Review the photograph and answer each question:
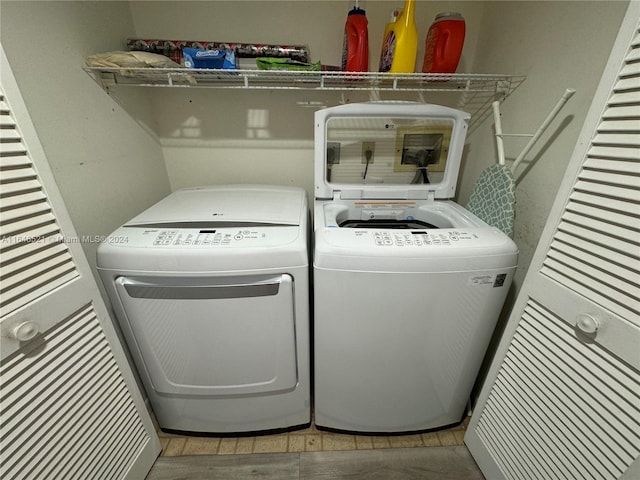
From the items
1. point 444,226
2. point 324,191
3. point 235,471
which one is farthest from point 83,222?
point 444,226

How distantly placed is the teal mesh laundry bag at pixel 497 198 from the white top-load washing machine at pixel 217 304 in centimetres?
84

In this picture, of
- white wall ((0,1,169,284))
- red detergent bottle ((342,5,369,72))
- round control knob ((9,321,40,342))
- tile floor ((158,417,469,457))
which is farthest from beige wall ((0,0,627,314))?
tile floor ((158,417,469,457))

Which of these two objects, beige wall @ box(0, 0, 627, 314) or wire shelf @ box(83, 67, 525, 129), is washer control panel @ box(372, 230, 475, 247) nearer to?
beige wall @ box(0, 0, 627, 314)

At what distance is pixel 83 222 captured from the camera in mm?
1042

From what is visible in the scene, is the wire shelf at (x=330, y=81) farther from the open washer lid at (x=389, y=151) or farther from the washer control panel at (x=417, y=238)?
the washer control panel at (x=417, y=238)

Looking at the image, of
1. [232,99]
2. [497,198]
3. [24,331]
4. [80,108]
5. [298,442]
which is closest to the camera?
[24,331]

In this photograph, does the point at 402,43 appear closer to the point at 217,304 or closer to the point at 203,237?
the point at 203,237

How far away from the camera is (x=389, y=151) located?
1.48 metres

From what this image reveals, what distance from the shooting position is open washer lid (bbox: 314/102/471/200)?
3.99 ft

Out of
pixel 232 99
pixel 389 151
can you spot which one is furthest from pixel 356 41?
pixel 232 99

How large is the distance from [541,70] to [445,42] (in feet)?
1.35

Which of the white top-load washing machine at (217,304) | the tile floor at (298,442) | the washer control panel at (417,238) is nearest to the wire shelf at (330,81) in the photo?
the white top-load washing machine at (217,304)

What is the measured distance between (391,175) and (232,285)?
3.52 feet

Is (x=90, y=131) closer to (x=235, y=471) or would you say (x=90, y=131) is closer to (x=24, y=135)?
(x=24, y=135)
